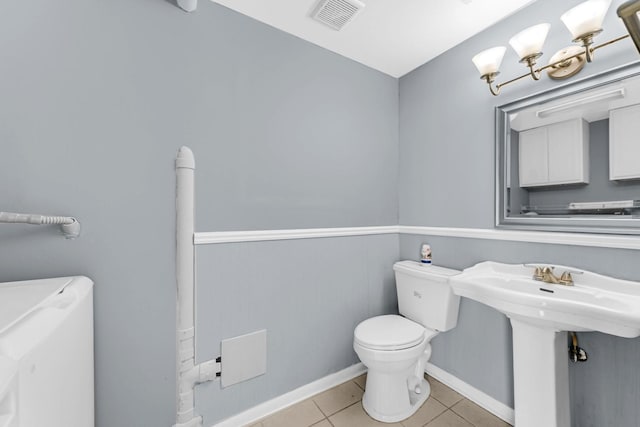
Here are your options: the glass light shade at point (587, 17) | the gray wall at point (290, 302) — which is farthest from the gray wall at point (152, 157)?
the glass light shade at point (587, 17)

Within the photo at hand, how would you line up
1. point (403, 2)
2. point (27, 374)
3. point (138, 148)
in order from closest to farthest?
1. point (27, 374)
2. point (138, 148)
3. point (403, 2)

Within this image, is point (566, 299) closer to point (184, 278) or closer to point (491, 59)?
point (491, 59)

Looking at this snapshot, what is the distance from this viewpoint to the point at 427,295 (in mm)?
1637

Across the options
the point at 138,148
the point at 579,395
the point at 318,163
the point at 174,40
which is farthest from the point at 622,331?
the point at 174,40

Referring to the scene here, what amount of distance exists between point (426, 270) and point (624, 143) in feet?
3.42

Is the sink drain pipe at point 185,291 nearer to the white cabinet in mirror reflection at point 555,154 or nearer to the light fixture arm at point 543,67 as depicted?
the light fixture arm at point 543,67

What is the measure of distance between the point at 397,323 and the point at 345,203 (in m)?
0.81

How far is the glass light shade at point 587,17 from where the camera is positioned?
3.33 feet

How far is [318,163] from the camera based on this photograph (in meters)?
1.69

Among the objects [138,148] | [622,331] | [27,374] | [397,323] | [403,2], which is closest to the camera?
[27,374]

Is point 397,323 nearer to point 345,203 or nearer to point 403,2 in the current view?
point 345,203

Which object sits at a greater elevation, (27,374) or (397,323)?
(27,374)

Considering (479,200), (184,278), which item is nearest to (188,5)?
(184,278)

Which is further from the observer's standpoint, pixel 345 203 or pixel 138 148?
pixel 345 203
